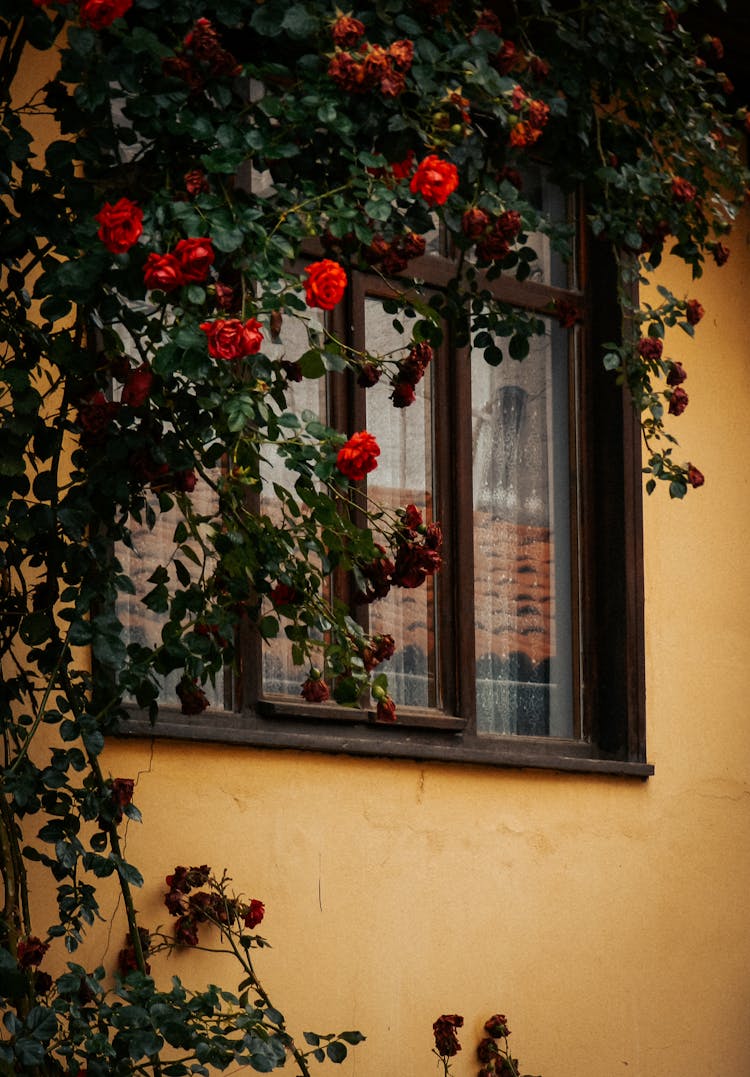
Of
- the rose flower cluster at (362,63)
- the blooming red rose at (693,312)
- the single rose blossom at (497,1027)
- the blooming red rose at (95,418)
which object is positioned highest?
the rose flower cluster at (362,63)

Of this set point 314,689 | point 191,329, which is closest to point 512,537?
point 314,689

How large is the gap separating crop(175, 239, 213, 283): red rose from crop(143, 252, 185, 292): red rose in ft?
0.04

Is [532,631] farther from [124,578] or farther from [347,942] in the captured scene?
[124,578]

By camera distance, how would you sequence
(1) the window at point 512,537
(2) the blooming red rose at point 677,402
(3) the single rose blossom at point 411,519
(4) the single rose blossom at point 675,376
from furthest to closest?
1. (1) the window at point 512,537
2. (2) the blooming red rose at point 677,402
3. (4) the single rose blossom at point 675,376
4. (3) the single rose blossom at point 411,519

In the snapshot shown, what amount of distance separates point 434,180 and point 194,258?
49cm

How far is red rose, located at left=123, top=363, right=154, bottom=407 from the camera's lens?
3086mm

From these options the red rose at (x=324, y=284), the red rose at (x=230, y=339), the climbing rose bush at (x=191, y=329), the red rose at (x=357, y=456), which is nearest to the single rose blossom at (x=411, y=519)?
the climbing rose bush at (x=191, y=329)

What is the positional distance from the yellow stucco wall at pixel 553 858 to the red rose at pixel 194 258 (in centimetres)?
138

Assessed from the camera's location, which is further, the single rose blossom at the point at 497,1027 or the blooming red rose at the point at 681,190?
the single rose blossom at the point at 497,1027

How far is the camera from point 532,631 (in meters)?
5.36

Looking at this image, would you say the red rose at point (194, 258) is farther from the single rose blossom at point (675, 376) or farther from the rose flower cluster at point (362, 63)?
the single rose blossom at point (675, 376)

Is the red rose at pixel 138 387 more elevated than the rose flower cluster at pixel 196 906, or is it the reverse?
the red rose at pixel 138 387

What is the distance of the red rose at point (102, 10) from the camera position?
2.94 metres

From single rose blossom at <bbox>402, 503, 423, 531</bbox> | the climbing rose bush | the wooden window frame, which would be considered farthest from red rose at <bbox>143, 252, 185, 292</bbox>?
the wooden window frame
